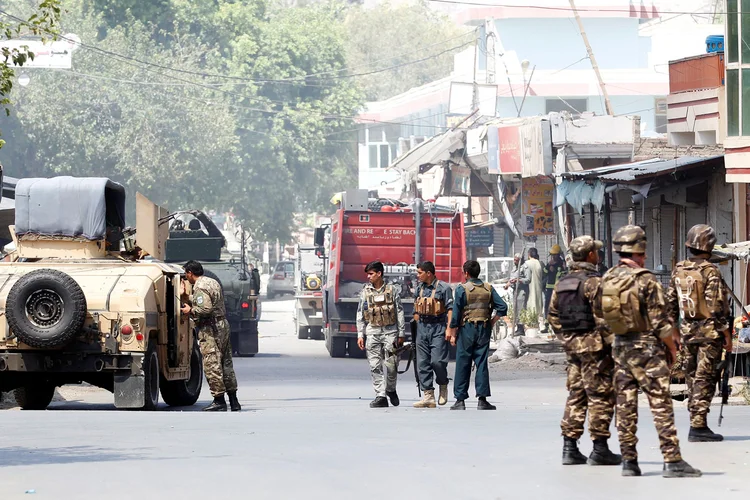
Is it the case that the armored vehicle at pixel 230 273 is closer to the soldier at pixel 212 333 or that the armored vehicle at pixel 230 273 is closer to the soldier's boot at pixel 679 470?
the soldier at pixel 212 333

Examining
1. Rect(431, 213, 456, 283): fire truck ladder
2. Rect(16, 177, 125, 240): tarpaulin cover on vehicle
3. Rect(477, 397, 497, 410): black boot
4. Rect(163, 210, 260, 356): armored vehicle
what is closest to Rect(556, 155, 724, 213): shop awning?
Rect(431, 213, 456, 283): fire truck ladder

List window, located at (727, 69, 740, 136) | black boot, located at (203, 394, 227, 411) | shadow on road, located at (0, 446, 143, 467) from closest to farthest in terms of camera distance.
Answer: shadow on road, located at (0, 446, 143, 467)
black boot, located at (203, 394, 227, 411)
window, located at (727, 69, 740, 136)

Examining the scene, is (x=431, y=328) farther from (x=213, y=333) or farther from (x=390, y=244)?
(x=390, y=244)

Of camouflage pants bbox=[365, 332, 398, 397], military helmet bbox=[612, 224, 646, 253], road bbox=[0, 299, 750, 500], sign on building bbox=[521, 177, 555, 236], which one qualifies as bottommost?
road bbox=[0, 299, 750, 500]

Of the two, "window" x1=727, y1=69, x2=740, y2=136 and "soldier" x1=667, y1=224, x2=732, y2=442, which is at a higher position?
"window" x1=727, y1=69, x2=740, y2=136

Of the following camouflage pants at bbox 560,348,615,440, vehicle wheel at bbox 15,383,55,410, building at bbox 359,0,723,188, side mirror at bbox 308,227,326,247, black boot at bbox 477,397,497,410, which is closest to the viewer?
camouflage pants at bbox 560,348,615,440

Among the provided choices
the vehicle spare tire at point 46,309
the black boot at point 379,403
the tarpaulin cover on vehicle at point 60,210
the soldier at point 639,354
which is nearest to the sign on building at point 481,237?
the tarpaulin cover on vehicle at point 60,210

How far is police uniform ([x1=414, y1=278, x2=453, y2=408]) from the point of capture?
53.3 ft

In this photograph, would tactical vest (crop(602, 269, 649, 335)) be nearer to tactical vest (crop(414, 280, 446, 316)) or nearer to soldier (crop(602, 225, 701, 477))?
soldier (crop(602, 225, 701, 477))

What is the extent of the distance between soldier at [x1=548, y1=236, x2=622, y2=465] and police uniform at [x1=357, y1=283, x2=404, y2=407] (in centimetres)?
654

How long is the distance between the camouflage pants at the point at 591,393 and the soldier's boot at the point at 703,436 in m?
1.81

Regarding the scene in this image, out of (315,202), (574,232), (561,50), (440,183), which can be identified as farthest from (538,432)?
(315,202)

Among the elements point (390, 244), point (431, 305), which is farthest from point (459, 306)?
point (390, 244)

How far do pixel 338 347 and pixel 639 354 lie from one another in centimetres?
1899
